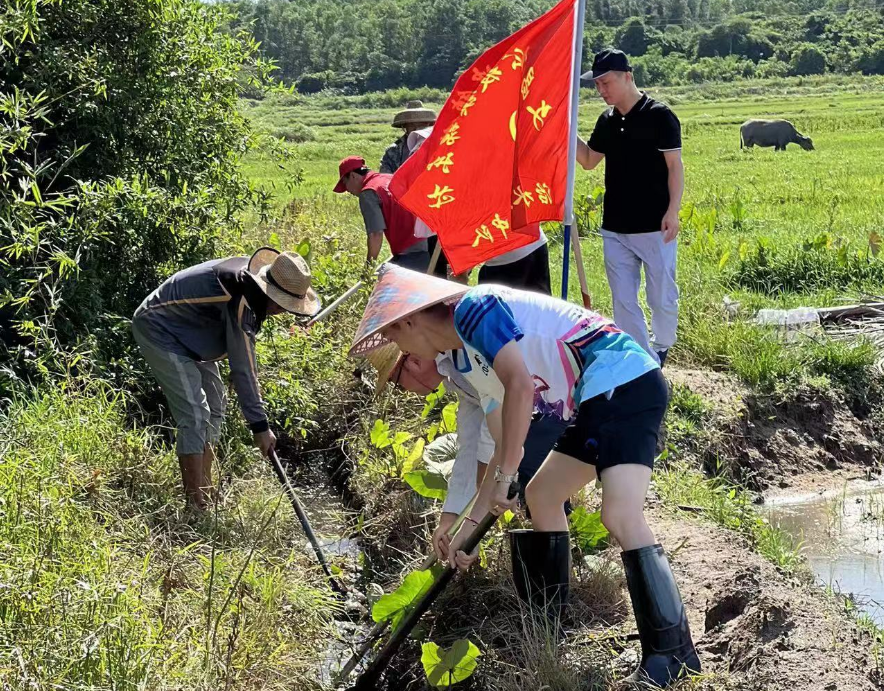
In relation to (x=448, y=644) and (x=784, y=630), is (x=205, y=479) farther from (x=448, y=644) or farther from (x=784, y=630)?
(x=784, y=630)

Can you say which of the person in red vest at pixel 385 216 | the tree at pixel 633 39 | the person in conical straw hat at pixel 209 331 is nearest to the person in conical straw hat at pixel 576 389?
the person in conical straw hat at pixel 209 331

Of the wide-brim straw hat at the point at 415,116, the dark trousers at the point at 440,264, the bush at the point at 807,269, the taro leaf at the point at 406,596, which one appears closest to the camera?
the taro leaf at the point at 406,596

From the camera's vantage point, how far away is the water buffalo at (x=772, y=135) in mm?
26250

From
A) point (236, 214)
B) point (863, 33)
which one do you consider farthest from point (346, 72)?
point (236, 214)

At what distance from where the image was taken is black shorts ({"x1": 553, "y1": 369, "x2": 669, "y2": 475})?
3.26 metres

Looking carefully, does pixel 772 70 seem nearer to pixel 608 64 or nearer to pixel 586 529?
pixel 608 64

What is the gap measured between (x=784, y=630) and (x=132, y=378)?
4010 millimetres

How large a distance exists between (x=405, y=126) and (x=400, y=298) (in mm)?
4534

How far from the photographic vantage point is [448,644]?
13.5 feet

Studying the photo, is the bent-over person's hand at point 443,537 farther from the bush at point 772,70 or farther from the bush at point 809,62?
the bush at point 809,62

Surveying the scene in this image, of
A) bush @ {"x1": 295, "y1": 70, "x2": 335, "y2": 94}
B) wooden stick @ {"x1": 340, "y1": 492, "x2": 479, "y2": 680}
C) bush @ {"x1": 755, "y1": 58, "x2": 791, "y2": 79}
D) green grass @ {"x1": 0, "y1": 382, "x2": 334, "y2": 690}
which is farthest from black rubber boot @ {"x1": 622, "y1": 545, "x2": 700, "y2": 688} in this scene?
bush @ {"x1": 295, "y1": 70, "x2": 335, "y2": 94}

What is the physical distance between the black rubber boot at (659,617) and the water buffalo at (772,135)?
24.7m

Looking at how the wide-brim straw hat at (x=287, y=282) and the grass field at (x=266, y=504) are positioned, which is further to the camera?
the wide-brim straw hat at (x=287, y=282)

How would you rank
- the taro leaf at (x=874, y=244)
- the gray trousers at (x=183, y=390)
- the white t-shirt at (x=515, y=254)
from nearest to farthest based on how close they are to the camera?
1. the gray trousers at (x=183, y=390)
2. the white t-shirt at (x=515, y=254)
3. the taro leaf at (x=874, y=244)
